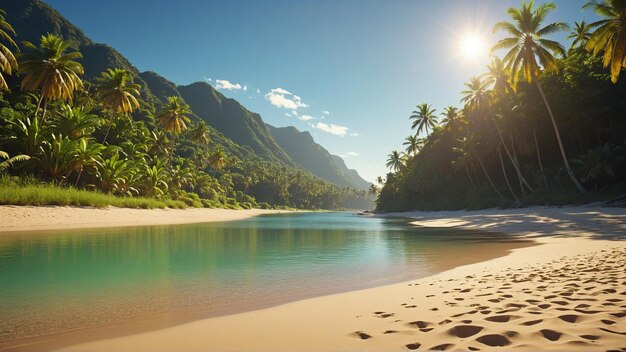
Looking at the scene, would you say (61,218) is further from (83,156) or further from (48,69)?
(48,69)

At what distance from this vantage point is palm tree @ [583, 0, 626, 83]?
66.6 ft

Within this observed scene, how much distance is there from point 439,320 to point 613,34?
96.1 feet

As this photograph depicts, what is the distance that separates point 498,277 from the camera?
682cm

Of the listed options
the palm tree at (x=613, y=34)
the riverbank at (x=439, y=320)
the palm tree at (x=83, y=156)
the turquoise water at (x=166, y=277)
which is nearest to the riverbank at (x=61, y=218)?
the palm tree at (x=83, y=156)

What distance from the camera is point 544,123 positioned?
40.2 metres

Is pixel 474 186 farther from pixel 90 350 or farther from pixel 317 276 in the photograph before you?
pixel 90 350

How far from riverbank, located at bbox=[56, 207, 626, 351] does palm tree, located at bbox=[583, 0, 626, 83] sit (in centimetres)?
2119

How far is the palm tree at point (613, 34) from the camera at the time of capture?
2031 centimetres

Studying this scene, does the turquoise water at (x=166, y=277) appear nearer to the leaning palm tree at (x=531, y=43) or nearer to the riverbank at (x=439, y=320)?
the riverbank at (x=439, y=320)

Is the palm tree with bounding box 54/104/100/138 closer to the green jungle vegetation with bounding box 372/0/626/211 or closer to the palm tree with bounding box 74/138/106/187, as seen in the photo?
the palm tree with bounding box 74/138/106/187

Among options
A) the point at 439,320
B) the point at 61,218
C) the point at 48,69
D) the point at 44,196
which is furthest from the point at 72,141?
the point at 439,320

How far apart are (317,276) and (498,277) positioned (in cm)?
415

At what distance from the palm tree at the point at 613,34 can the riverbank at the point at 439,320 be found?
69.5ft

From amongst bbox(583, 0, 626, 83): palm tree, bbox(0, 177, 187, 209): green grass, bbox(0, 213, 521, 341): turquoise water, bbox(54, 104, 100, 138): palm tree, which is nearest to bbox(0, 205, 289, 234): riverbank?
bbox(0, 177, 187, 209): green grass
